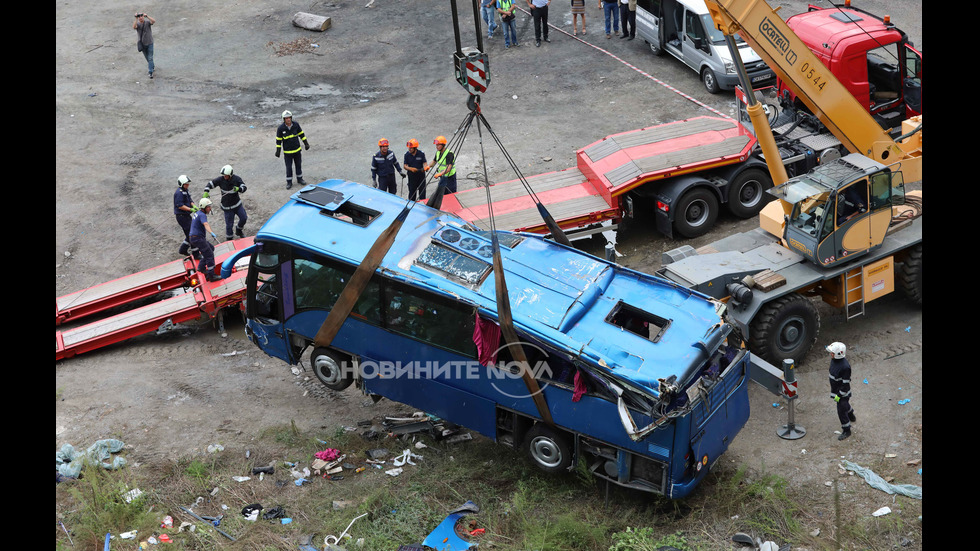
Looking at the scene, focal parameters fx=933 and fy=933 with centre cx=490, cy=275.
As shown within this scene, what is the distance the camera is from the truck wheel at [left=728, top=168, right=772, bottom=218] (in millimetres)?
15188

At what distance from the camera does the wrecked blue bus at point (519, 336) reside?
357 inches

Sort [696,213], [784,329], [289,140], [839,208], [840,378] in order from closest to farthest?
[840,378], [839,208], [784,329], [696,213], [289,140]

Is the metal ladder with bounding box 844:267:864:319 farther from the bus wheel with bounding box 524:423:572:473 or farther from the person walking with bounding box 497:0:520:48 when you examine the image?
the person walking with bounding box 497:0:520:48

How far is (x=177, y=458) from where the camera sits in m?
10.8

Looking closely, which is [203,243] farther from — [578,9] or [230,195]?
[578,9]

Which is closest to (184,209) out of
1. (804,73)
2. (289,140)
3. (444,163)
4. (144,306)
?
(144,306)

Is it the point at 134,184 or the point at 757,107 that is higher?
the point at 757,107

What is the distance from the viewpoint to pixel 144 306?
45.8 ft

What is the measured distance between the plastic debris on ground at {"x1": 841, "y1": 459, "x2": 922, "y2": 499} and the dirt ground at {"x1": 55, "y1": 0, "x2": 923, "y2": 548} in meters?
0.16

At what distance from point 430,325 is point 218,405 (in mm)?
3646

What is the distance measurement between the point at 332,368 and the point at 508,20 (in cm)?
1420

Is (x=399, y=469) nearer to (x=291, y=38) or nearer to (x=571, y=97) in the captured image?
(x=571, y=97)

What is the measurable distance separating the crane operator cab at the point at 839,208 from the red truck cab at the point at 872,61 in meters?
4.35

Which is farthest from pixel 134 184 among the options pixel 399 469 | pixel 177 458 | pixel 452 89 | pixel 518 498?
pixel 518 498
